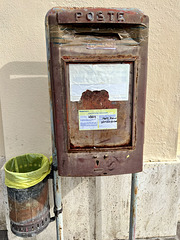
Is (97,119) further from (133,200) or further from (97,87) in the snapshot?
(133,200)

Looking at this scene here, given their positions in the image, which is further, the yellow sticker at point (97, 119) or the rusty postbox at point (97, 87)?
the yellow sticker at point (97, 119)

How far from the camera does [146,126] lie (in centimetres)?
226

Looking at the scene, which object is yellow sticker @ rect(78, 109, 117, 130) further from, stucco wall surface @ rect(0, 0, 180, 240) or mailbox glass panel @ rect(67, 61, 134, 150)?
stucco wall surface @ rect(0, 0, 180, 240)

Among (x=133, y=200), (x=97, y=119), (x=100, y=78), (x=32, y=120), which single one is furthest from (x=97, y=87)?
(x=133, y=200)

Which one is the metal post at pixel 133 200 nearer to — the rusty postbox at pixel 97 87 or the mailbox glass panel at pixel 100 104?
Answer: the rusty postbox at pixel 97 87

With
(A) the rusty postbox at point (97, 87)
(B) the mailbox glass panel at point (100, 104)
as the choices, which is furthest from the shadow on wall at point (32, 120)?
(B) the mailbox glass panel at point (100, 104)

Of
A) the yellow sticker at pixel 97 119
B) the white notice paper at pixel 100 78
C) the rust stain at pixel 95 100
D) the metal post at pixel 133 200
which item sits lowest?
the metal post at pixel 133 200

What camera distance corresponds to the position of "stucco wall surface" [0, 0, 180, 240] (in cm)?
199

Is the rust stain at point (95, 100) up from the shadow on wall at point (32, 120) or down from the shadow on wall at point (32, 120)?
up

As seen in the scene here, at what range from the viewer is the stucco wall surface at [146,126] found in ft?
6.51

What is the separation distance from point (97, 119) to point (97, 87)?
0.23m

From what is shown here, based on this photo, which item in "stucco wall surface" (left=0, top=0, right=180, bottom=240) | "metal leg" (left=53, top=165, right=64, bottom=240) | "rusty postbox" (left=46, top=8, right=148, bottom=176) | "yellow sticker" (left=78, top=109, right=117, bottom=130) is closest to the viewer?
"rusty postbox" (left=46, top=8, right=148, bottom=176)

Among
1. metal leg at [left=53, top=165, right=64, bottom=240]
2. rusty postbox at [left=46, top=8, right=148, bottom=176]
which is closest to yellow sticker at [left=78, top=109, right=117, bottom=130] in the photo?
rusty postbox at [left=46, top=8, right=148, bottom=176]

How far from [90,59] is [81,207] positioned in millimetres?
1620
